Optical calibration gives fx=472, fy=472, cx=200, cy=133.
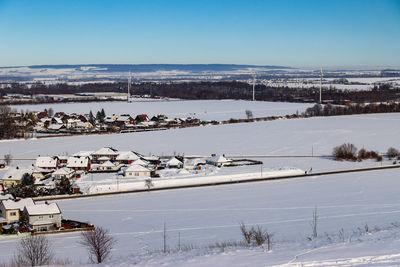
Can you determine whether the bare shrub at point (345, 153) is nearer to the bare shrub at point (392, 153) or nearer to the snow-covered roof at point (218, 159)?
the bare shrub at point (392, 153)

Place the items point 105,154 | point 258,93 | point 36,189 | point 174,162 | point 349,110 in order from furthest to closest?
1. point 258,93
2. point 349,110
3. point 105,154
4. point 174,162
5. point 36,189

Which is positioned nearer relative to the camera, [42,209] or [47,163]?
[42,209]

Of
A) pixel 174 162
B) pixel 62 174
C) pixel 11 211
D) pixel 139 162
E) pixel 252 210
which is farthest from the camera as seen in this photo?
pixel 174 162

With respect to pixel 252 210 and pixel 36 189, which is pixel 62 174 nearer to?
pixel 36 189

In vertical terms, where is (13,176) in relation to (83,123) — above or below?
below

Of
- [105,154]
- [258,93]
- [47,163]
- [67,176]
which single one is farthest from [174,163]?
[258,93]

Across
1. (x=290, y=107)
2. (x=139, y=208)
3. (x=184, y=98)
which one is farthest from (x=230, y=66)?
(x=139, y=208)

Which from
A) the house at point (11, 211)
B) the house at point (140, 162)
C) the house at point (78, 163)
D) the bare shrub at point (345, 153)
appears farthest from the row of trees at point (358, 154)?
the house at point (11, 211)
